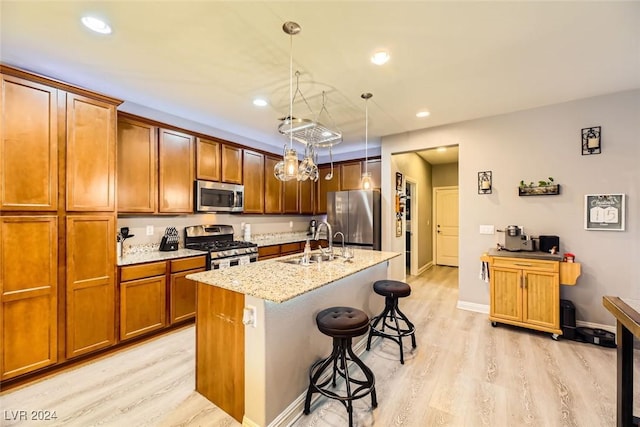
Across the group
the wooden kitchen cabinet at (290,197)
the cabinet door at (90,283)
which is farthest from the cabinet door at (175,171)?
the wooden kitchen cabinet at (290,197)

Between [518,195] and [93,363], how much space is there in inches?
201

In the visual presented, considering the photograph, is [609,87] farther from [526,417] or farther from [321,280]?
[321,280]

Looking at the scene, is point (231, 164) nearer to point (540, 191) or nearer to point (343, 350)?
point (343, 350)

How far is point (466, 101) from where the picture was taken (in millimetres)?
3094

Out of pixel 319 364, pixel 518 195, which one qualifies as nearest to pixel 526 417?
pixel 319 364

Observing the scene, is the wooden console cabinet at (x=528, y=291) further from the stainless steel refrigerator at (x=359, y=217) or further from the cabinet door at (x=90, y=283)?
the cabinet door at (x=90, y=283)

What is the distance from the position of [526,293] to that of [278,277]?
2987 millimetres

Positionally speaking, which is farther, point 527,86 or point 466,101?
point 466,101

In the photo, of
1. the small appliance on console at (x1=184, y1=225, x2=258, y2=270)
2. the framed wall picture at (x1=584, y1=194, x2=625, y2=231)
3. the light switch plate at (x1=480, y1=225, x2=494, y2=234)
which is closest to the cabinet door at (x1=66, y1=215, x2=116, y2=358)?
the small appliance on console at (x1=184, y1=225, x2=258, y2=270)

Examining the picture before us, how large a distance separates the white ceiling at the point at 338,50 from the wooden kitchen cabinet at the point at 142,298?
195 centimetres

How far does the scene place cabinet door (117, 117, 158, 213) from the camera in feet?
9.57

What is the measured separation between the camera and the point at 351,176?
5.12 m

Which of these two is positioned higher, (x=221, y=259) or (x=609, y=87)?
(x=609, y=87)

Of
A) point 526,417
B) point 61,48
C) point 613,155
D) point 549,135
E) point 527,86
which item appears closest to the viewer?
point 526,417
